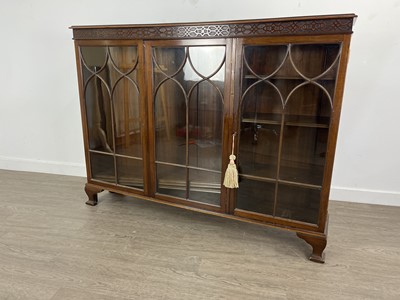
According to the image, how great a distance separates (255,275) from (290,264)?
0.82 feet

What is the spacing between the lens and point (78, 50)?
2035 millimetres

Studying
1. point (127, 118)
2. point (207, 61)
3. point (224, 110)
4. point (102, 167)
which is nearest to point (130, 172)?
point (102, 167)

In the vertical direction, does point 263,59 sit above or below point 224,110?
above

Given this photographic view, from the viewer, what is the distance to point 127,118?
2078 mm

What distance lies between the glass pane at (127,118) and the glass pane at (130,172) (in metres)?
0.07

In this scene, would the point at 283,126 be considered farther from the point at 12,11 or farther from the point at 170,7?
the point at 12,11

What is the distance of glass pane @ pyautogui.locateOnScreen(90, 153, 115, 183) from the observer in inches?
88.0

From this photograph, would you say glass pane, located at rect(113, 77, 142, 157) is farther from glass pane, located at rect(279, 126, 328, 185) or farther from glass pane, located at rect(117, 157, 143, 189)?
glass pane, located at rect(279, 126, 328, 185)

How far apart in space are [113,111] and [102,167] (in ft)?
1.62

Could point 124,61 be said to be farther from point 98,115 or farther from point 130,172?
point 130,172

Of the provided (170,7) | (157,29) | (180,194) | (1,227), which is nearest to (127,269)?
(180,194)

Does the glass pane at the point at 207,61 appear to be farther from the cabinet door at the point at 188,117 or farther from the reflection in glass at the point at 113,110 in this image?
the reflection in glass at the point at 113,110

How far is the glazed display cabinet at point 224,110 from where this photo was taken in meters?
1.52

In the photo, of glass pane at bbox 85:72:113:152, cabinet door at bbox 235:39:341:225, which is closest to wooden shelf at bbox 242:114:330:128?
cabinet door at bbox 235:39:341:225
